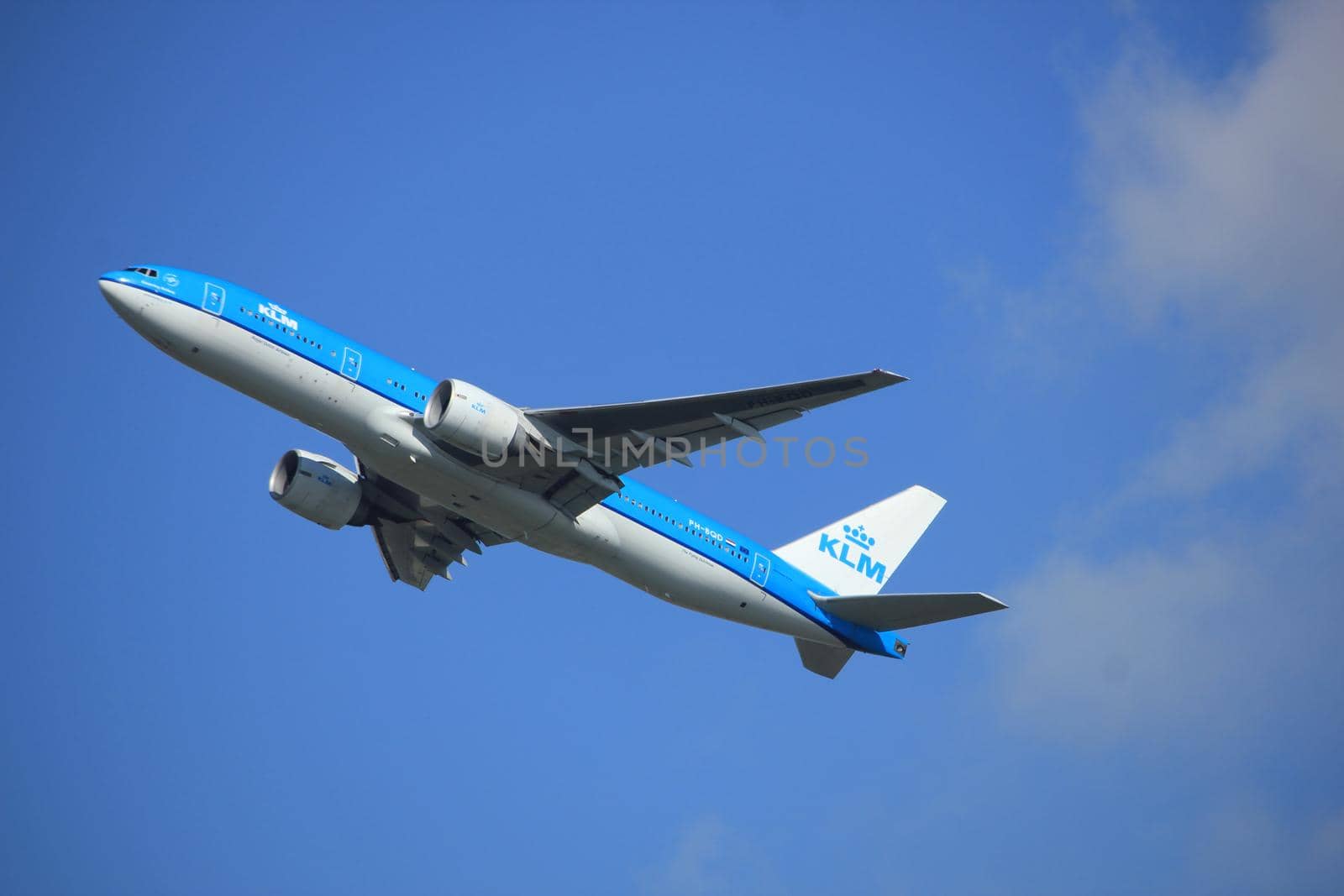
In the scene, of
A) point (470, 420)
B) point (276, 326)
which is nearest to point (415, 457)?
point (470, 420)

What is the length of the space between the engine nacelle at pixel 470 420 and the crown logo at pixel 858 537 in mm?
12644

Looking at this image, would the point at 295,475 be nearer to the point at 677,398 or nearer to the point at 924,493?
the point at 677,398

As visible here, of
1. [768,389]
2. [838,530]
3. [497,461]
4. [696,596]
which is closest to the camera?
[768,389]

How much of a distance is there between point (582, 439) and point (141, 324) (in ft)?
32.5

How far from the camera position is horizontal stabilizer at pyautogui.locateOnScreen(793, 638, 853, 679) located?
39531 mm

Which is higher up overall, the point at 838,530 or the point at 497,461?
the point at 838,530

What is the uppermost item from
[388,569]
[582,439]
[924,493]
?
[924,493]

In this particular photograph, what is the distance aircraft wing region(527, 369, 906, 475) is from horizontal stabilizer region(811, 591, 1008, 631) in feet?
21.6

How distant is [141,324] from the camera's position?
101 ft

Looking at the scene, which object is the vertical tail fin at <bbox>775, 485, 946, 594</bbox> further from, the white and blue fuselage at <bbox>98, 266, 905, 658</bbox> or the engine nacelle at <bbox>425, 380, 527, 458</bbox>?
the engine nacelle at <bbox>425, 380, 527, 458</bbox>

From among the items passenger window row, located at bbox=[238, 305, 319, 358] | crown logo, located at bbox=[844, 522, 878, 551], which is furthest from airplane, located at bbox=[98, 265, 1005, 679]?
crown logo, located at bbox=[844, 522, 878, 551]

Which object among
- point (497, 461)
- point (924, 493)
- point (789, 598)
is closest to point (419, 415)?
point (497, 461)

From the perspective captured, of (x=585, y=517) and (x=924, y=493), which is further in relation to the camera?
(x=924, y=493)

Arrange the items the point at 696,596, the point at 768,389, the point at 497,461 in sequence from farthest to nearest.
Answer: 1. the point at 696,596
2. the point at 497,461
3. the point at 768,389
